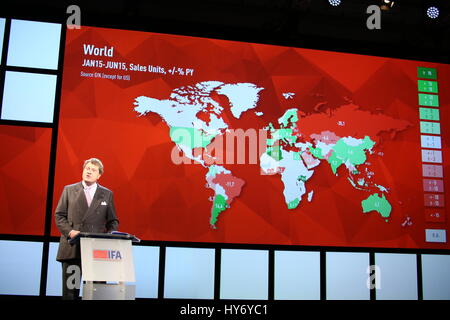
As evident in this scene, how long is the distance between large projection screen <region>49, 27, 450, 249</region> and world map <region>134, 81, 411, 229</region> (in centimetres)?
1

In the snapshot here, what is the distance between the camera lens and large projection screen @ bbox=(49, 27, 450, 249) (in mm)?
5449

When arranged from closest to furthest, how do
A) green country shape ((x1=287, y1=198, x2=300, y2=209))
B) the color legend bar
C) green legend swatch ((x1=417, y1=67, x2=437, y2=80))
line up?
green country shape ((x1=287, y1=198, x2=300, y2=209)) < the color legend bar < green legend swatch ((x1=417, y1=67, x2=437, y2=80))

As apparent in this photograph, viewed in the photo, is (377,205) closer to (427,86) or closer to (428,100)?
(428,100)

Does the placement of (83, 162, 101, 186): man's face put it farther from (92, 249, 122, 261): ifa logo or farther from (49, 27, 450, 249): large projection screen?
(92, 249, 122, 261): ifa logo

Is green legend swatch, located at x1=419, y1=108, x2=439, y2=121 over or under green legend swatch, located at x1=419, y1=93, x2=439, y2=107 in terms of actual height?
under

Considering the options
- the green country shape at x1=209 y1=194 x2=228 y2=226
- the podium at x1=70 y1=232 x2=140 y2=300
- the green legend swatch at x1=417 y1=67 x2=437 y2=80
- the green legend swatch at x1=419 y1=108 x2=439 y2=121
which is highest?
the green legend swatch at x1=417 y1=67 x2=437 y2=80

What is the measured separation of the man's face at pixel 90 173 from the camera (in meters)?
4.70

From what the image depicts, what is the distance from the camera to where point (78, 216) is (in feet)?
14.9

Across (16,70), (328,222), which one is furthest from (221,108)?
(16,70)

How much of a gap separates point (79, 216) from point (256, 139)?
2.07m

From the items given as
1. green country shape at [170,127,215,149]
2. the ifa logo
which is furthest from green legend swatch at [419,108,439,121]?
the ifa logo

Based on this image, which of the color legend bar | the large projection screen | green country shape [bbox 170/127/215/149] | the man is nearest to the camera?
the man

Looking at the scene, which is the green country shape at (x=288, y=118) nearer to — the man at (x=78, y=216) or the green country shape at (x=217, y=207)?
the green country shape at (x=217, y=207)

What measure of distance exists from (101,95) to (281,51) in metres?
1.99
